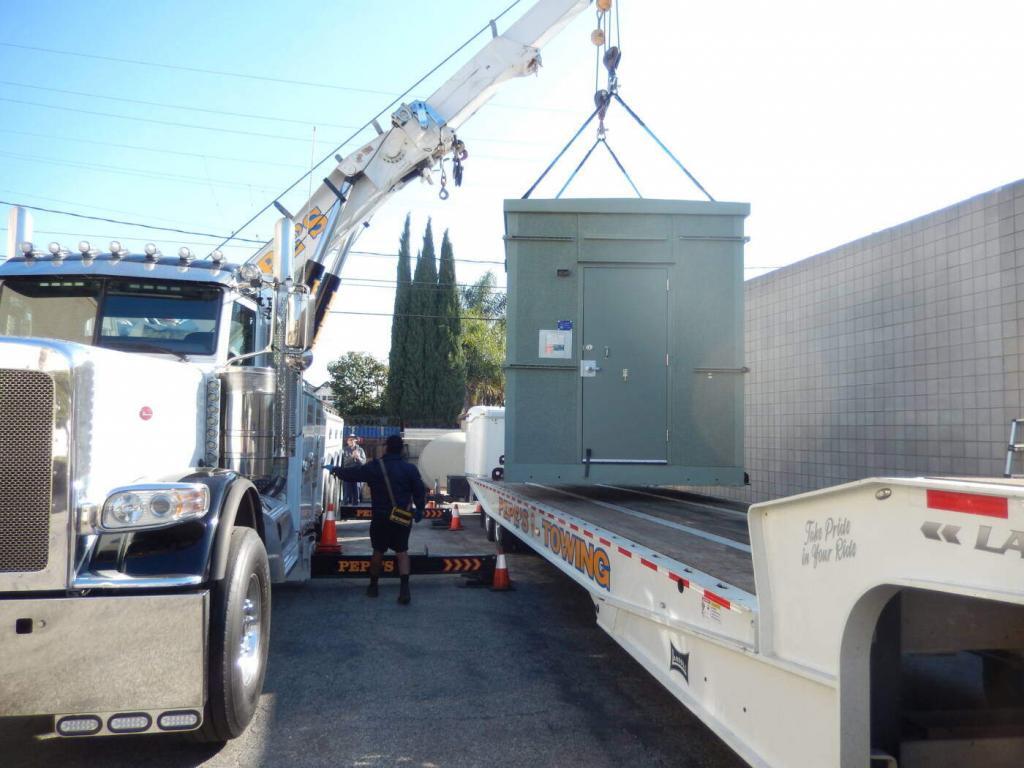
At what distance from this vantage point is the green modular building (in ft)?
23.5

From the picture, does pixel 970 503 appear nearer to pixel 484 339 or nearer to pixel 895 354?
pixel 895 354

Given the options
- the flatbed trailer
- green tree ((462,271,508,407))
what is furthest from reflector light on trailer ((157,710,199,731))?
green tree ((462,271,508,407))

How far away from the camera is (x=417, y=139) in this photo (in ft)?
32.4

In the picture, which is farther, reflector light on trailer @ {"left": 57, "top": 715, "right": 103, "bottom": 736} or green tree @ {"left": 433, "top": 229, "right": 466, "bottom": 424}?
green tree @ {"left": 433, "top": 229, "right": 466, "bottom": 424}

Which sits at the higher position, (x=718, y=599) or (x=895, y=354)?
(x=895, y=354)

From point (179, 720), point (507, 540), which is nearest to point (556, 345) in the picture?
point (507, 540)

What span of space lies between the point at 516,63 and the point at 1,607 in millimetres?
8407

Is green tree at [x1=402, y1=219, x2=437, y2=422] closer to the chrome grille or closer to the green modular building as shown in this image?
the green modular building

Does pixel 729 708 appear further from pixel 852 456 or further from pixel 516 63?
pixel 516 63

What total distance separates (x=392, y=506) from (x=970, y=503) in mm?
6423

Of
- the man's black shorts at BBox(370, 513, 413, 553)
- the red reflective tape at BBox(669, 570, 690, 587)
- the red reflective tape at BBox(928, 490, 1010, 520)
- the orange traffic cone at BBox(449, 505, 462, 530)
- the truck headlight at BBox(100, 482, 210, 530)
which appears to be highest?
the red reflective tape at BBox(928, 490, 1010, 520)

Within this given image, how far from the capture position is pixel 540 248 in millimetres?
7258

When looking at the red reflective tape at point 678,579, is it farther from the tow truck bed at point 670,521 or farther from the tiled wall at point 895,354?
the tiled wall at point 895,354

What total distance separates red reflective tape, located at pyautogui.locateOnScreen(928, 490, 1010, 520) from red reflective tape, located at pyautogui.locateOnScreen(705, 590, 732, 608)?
129 centimetres
